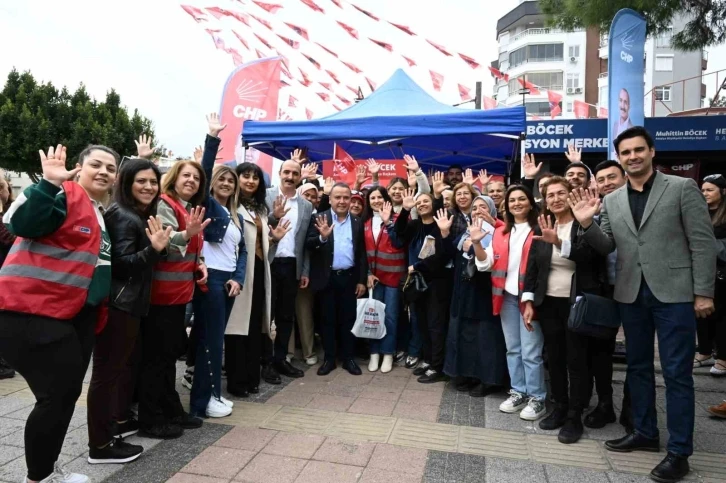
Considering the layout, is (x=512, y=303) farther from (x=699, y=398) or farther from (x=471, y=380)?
(x=699, y=398)

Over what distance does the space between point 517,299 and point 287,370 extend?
2.32m

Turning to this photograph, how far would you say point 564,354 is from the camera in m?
3.77

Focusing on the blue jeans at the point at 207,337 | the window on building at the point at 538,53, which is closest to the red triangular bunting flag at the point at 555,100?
the blue jeans at the point at 207,337

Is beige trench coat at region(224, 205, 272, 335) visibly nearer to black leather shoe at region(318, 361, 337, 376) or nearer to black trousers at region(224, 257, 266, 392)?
black trousers at region(224, 257, 266, 392)

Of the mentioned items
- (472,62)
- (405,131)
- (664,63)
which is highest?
(664,63)

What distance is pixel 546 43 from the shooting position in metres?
44.1

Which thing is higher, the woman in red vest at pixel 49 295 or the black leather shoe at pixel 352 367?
the woman in red vest at pixel 49 295

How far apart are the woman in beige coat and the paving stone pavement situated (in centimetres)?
22

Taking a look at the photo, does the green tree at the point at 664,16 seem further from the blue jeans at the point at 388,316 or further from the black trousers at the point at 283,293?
the black trousers at the point at 283,293

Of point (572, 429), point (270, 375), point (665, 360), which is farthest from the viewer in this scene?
point (270, 375)

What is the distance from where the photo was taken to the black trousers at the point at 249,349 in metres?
4.33

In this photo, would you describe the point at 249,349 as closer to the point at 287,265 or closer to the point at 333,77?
the point at 287,265

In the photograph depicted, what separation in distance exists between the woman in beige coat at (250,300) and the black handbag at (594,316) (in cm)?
253

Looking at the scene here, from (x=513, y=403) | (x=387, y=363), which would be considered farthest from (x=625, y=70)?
(x=387, y=363)
